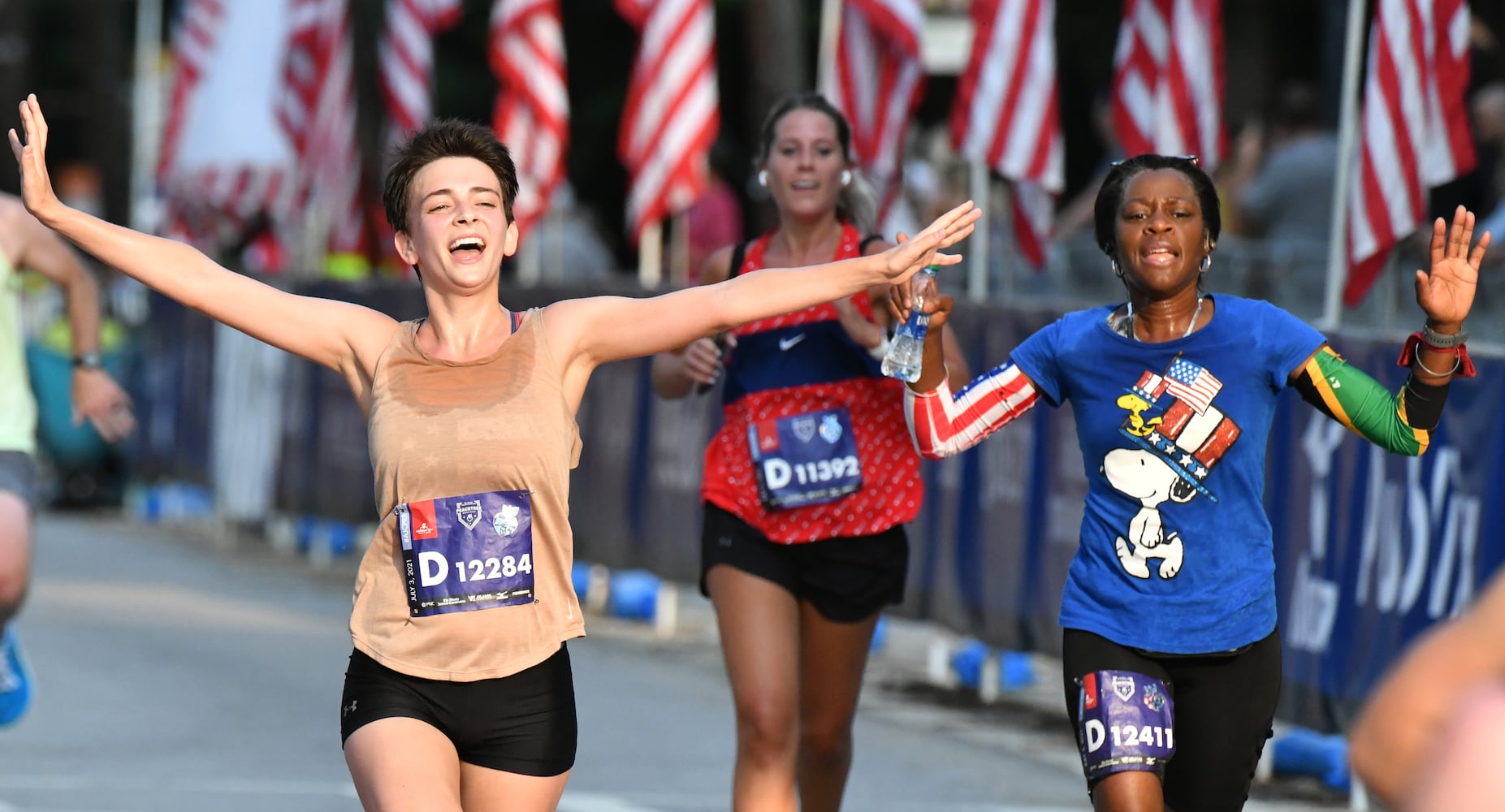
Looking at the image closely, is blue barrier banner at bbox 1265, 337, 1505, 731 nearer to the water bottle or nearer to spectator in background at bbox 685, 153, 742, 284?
the water bottle

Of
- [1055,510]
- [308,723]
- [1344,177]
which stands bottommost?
[308,723]

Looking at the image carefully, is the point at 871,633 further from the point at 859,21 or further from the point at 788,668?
the point at 859,21

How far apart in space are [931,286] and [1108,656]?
0.90m

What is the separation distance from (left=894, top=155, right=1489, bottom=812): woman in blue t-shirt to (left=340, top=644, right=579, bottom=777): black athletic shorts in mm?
1197

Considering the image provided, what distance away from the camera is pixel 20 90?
4284cm

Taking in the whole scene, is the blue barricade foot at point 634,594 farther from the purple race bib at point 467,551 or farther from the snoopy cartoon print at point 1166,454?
the purple race bib at point 467,551

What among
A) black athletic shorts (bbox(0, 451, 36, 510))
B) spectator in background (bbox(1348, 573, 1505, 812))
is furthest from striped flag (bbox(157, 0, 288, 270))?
spectator in background (bbox(1348, 573, 1505, 812))

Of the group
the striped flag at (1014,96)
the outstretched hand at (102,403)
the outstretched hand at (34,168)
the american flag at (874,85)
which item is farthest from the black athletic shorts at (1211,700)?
the american flag at (874,85)

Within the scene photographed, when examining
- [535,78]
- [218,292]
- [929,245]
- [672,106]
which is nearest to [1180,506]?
[929,245]

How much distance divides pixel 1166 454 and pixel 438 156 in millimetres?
1699

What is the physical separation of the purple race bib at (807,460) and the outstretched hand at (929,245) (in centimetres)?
164

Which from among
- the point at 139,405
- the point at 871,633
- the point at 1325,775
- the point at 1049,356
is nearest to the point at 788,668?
the point at 871,633

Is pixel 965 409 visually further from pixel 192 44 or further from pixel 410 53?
pixel 192 44

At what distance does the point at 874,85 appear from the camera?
14078 millimetres
